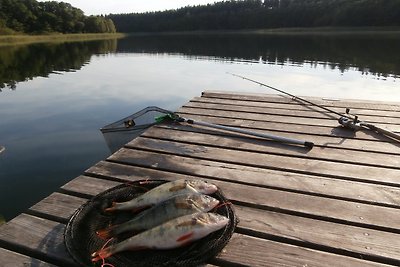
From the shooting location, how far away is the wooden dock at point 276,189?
2.55m

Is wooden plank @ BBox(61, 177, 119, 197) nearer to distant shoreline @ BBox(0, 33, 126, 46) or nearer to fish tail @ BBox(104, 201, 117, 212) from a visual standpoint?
fish tail @ BBox(104, 201, 117, 212)

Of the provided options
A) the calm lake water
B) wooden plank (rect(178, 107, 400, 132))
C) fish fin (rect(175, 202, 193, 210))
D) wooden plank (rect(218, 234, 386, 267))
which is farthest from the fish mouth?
the calm lake water

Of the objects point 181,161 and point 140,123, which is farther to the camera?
point 140,123

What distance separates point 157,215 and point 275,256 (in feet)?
3.06

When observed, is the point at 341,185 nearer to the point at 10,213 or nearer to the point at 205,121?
the point at 205,121

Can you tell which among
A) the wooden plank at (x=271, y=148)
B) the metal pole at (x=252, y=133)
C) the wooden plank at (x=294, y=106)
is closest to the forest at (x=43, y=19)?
the wooden plank at (x=294, y=106)

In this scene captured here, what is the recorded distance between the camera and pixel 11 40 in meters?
61.8

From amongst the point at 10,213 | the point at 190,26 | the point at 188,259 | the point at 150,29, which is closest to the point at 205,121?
the point at 188,259

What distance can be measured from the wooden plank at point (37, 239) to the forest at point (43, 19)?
79.3m

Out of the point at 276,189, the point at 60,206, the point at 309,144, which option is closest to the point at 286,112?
the point at 309,144

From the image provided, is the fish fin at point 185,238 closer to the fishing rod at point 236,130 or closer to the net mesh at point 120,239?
the net mesh at point 120,239

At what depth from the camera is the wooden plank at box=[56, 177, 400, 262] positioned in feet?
8.32

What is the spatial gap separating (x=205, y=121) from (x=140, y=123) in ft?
4.91

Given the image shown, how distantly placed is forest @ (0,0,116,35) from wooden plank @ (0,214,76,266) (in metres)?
79.3
